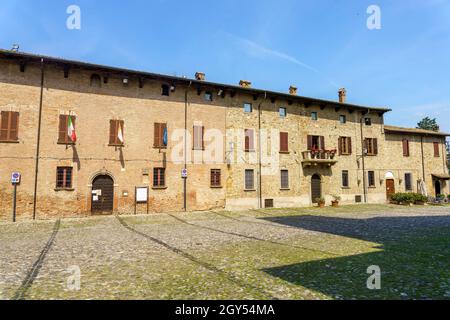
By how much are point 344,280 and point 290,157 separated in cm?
1878

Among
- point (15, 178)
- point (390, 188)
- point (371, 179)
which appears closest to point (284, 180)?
point (371, 179)

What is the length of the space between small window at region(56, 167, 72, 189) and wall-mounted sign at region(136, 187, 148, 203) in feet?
13.0

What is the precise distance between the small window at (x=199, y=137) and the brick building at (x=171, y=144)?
0.36 ft

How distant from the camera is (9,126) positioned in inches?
625

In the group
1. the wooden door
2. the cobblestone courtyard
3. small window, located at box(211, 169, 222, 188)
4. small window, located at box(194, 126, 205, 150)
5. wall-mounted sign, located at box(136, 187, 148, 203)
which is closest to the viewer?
the cobblestone courtyard

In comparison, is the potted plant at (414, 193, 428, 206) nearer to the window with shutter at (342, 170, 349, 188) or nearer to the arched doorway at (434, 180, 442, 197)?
the arched doorway at (434, 180, 442, 197)

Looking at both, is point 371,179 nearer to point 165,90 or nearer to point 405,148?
point 405,148

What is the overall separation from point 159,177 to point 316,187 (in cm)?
1365

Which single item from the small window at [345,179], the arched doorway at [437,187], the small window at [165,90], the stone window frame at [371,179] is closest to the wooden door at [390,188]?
the stone window frame at [371,179]

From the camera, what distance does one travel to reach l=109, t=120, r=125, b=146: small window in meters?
18.1

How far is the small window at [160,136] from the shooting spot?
1928cm

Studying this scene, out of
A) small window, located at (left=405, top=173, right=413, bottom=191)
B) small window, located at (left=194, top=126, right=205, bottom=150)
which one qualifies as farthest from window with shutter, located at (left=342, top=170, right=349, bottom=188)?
small window, located at (left=194, top=126, right=205, bottom=150)

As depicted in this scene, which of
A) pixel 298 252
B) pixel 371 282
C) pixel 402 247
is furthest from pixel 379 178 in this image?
pixel 371 282

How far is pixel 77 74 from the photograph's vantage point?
17.7m
